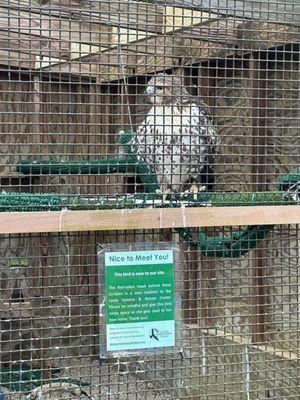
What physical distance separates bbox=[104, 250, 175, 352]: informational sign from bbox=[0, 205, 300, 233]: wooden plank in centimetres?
10

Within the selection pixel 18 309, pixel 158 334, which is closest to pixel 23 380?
pixel 18 309

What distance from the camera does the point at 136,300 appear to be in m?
1.88

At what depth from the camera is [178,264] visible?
197 centimetres

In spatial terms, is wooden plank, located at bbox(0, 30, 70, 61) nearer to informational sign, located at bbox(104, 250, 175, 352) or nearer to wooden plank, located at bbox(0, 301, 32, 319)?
informational sign, located at bbox(104, 250, 175, 352)

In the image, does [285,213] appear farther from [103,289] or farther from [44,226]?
[44,226]

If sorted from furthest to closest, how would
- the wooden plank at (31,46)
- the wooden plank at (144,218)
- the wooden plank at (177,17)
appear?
1. the wooden plank at (177,17)
2. the wooden plank at (31,46)
3. the wooden plank at (144,218)

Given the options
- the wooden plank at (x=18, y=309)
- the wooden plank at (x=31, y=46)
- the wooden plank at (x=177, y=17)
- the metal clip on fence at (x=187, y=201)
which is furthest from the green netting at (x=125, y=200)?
the wooden plank at (x=177, y=17)

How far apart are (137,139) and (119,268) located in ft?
2.99

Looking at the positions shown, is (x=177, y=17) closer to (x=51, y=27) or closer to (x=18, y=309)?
(x=51, y=27)

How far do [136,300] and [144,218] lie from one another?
0.77 ft

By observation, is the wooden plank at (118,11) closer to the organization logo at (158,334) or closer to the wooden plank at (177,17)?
the wooden plank at (177,17)

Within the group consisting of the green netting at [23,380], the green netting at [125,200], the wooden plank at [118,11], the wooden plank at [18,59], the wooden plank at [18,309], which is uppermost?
the wooden plank at [118,11]

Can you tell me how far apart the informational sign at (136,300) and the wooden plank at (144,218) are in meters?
0.10

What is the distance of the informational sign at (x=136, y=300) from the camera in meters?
1.88
